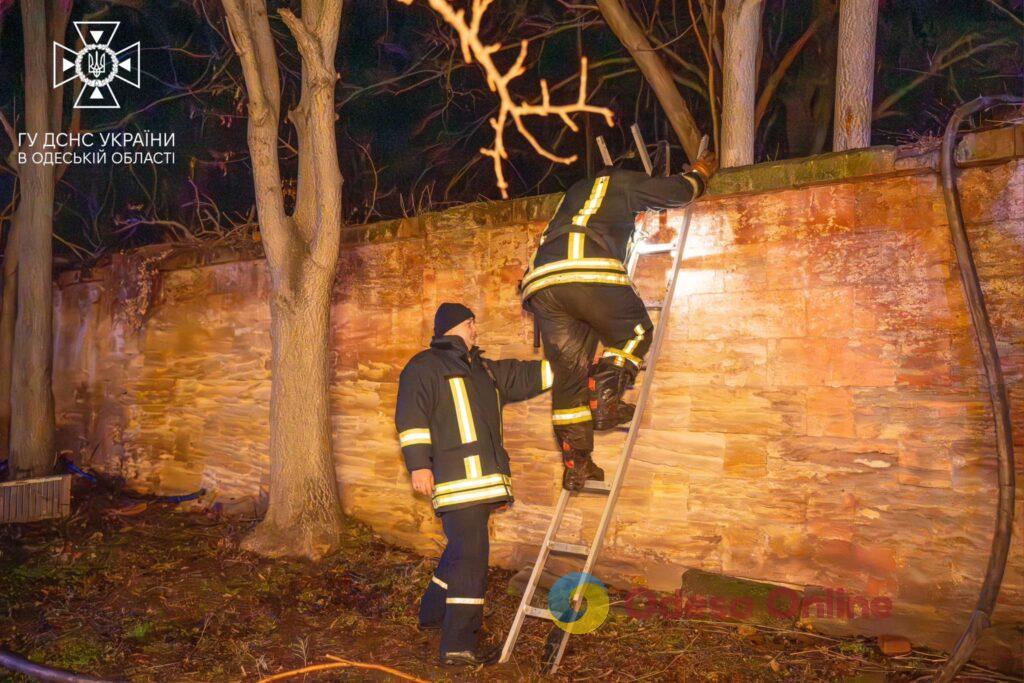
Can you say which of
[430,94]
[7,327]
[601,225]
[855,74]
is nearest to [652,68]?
[855,74]

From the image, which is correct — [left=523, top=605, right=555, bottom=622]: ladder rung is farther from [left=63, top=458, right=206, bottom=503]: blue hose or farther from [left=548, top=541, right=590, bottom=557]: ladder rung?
[left=63, top=458, right=206, bottom=503]: blue hose

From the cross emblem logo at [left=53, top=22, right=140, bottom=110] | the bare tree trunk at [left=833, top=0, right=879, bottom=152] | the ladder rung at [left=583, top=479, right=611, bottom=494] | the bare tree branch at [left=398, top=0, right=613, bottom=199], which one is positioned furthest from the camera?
the cross emblem logo at [left=53, top=22, right=140, bottom=110]

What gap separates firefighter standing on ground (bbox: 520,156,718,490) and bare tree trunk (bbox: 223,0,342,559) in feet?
7.55

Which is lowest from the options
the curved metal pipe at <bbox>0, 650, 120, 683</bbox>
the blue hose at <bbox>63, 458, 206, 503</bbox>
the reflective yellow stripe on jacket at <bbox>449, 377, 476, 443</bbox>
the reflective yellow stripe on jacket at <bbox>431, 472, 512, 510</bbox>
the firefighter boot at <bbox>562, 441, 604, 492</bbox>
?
the curved metal pipe at <bbox>0, 650, 120, 683</bbox>

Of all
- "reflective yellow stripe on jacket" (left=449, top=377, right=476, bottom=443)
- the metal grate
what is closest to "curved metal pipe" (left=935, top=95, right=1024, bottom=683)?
"reflective yellow stripe on jacket" (left=449, top=377, right=476, bottom=443)

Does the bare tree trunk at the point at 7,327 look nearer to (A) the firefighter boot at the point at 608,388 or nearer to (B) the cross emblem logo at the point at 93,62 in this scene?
(B) the cross emblem logo at the point at 93,62

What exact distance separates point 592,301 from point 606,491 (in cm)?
117

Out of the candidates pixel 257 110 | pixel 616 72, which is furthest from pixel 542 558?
pixel 616 72

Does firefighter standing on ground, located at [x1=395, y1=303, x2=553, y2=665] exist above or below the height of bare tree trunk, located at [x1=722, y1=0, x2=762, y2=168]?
below

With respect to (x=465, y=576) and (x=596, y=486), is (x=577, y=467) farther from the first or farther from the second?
(x=465, y=576)

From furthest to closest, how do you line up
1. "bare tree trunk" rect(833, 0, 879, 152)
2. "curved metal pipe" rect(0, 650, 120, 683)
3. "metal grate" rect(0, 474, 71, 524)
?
"metal grate" rect(0, 474, 71, 524)
"bare tree trunk" rect(833, 0, 879, 152)
"curved metal pipe" rect(0, 650, 120, 683)

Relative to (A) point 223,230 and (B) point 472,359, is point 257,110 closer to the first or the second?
(A) point 223,230

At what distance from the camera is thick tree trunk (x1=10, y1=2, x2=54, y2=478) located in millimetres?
7871

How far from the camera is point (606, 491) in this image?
4594 mm
